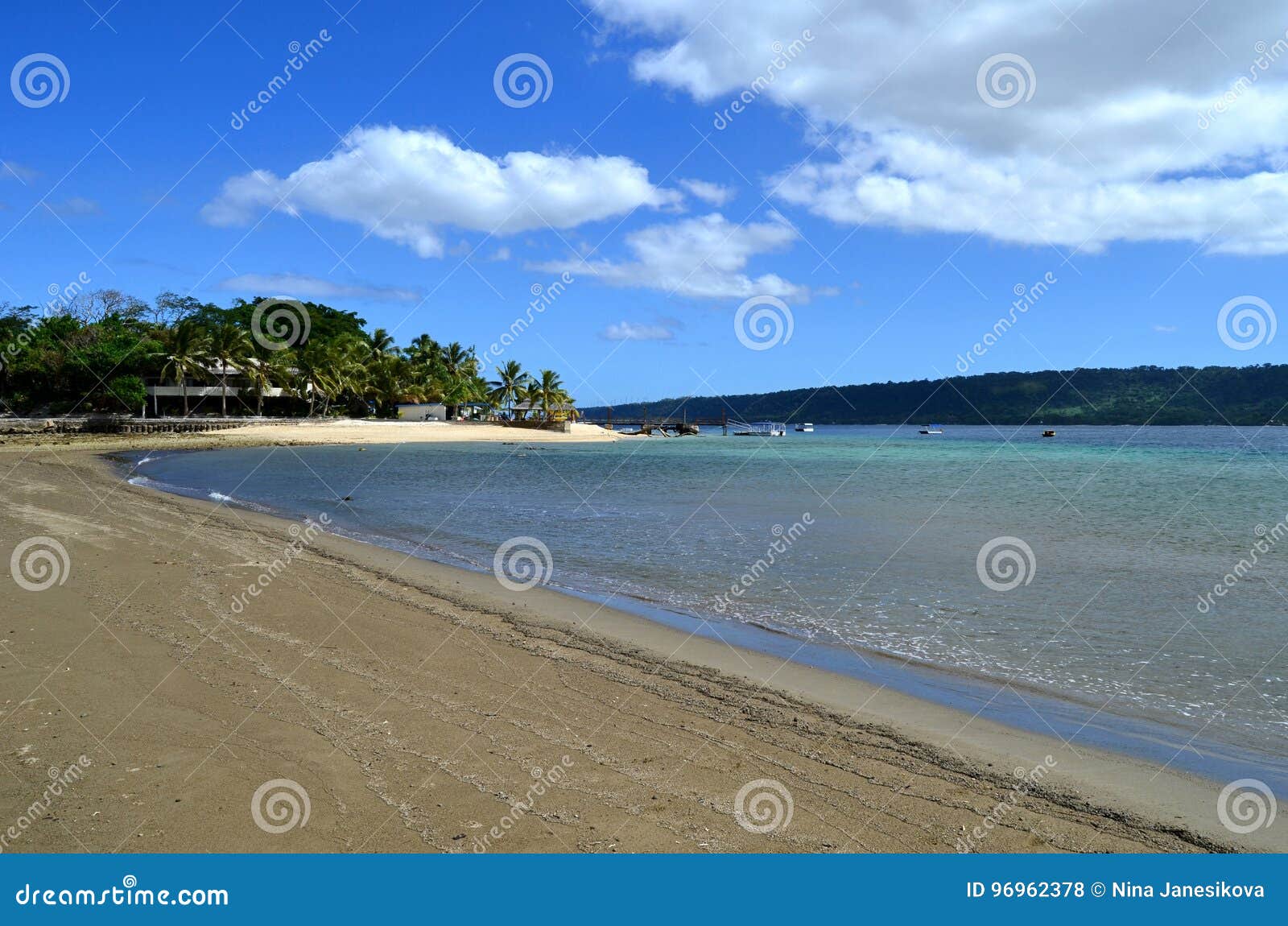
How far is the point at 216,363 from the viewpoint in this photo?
74.6 metres

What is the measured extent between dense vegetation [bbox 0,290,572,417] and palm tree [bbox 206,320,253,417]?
103 millimetres

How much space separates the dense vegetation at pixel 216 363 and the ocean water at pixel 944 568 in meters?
36.8

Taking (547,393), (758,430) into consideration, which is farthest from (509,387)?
(758,430)

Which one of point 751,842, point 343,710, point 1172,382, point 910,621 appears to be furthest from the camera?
point 1172,382

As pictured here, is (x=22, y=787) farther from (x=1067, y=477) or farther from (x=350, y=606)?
(x=1067, y=477)

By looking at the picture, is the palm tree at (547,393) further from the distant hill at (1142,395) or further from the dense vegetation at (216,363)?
the distant hill at (1142,395)

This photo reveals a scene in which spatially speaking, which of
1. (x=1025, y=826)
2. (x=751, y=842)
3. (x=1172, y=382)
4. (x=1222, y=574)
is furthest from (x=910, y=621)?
(x=1172, y=382)

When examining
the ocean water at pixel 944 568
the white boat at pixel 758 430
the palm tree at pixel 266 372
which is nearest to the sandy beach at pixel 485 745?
the ocean water at pixel 944 568

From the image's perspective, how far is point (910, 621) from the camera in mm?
10594

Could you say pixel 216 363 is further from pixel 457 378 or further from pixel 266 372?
pixel 457 378

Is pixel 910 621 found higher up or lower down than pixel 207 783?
higher up

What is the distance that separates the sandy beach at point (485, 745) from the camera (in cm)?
434

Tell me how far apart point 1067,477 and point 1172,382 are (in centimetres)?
15835

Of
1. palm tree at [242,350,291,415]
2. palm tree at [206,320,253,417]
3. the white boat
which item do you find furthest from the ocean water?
the white boat
